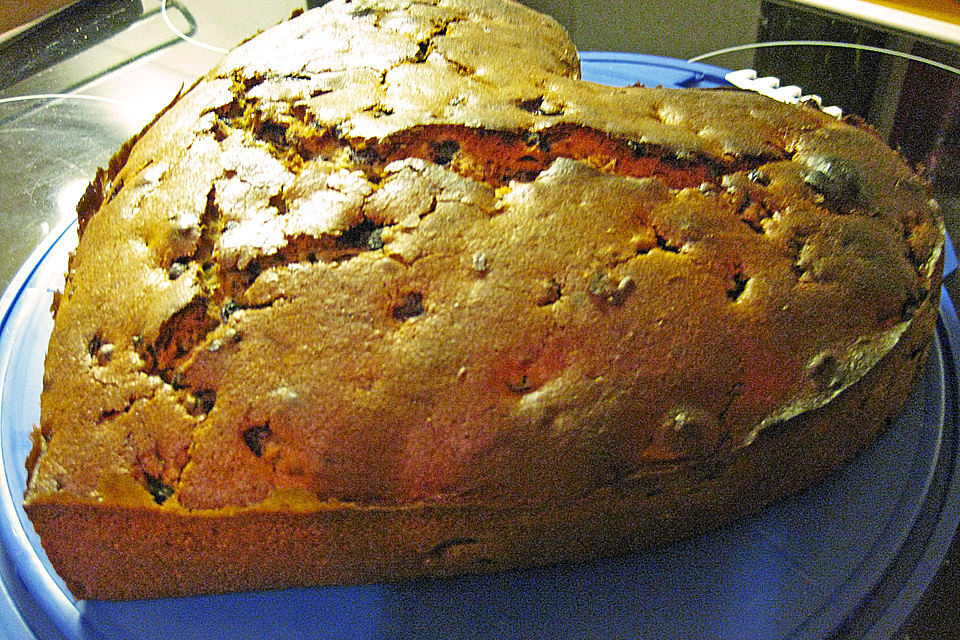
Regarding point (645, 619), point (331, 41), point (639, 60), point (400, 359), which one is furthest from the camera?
point (639, 60)

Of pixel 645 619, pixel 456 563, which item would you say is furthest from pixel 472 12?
pixel 645 619

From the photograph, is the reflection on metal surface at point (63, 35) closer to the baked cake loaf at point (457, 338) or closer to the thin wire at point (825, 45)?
the baked cake loaf at point (457, 338)

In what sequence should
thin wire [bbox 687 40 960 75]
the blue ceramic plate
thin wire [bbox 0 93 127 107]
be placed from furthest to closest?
thin wire [bbox 0 93 127 107]
thin wire [bbox 687 40 960 75]
the blue ceramic plate

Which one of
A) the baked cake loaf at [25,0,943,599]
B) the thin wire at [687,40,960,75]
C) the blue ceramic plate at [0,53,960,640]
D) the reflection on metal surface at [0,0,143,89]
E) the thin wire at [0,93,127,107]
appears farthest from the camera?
the reflection on metal surface at [0,0,143,89]

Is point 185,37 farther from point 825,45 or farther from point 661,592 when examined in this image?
point 661,592

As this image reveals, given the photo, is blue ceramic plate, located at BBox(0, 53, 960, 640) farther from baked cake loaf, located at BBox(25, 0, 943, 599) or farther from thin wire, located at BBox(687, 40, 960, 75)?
thin wire, located at BBox(687, 40, 960, 75)

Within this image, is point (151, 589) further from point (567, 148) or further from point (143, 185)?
point (567, 148)

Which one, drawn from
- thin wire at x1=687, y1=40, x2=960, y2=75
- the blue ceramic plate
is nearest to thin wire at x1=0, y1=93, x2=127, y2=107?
the blue ceramic plate

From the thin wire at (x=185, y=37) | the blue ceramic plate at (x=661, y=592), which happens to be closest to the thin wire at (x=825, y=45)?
the blue ceramic plate at (x=661, y=592)
